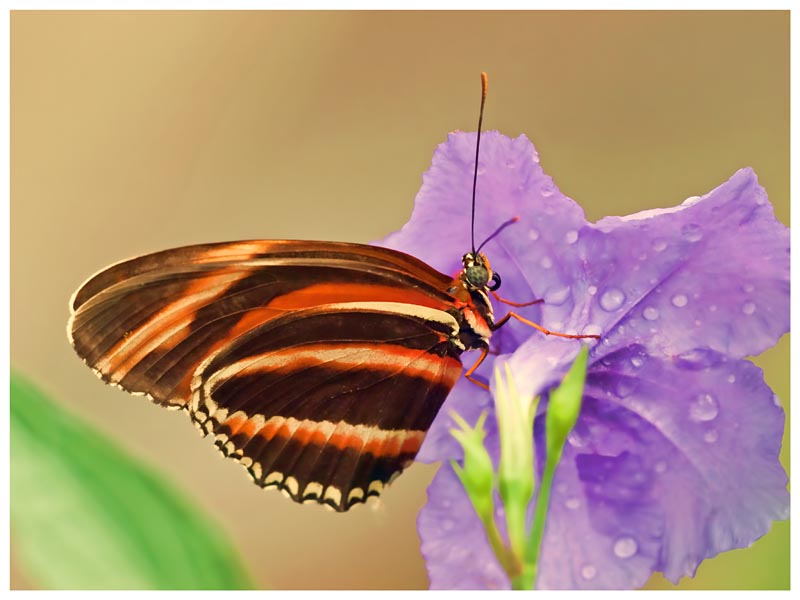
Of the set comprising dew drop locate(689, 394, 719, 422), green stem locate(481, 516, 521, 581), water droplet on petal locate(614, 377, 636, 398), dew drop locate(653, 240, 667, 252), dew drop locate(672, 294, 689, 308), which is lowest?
green stem locate(481, 516, 521, 581)

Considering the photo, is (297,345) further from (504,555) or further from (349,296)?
(504,555)

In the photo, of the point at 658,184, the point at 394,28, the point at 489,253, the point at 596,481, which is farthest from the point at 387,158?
the point at 596,481

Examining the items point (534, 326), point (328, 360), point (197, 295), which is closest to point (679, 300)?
point (534, 326)

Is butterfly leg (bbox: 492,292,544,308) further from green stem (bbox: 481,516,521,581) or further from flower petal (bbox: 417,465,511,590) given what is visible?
green stem (bbox: 481,516,521,581)

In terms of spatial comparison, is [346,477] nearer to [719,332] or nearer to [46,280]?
[719,332]

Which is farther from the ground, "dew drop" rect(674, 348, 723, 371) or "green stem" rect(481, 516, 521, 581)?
"dew drop" rect(674, 348, 723, 371)

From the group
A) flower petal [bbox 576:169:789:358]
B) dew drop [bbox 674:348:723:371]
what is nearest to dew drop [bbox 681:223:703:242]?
flower petal [bbox 576:169:789:358]

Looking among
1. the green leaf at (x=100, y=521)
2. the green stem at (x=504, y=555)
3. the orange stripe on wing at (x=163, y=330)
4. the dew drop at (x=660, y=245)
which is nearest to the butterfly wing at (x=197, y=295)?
the orange stripe on wing at (x=163, y=330)

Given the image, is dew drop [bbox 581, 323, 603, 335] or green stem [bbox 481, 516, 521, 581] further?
dew drop [bbox 581, 323, 603, 335]
